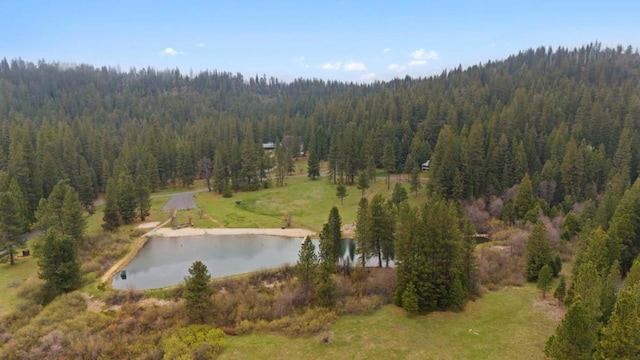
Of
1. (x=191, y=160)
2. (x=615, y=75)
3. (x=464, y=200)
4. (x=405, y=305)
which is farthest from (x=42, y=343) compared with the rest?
(x=615, y=75)

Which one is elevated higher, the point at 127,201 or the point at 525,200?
the point at 127,201

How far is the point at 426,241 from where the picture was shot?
3409 cm

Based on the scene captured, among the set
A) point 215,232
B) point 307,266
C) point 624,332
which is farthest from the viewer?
point 215,232

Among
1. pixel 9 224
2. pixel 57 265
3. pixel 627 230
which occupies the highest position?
pixel 9 224

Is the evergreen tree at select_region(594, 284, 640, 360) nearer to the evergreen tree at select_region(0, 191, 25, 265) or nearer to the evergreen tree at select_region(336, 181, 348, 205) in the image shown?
the evergreen tree at select_region(0, 191, 25, 265)

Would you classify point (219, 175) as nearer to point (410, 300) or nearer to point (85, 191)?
point (85, 191)

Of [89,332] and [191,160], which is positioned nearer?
[89,332]

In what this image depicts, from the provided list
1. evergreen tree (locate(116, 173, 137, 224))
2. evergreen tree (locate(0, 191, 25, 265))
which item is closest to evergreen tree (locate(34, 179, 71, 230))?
evergreen tree (locate(0, 191, 25, 265))

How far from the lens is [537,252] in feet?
129

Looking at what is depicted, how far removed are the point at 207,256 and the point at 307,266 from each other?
21.0 metres

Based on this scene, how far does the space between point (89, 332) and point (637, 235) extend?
159 ft

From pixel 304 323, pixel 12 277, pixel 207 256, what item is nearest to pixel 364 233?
pixel 304 323

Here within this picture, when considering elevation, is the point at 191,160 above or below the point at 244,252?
above

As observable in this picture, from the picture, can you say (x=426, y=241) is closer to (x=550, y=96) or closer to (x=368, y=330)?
(x=368, y=330)
